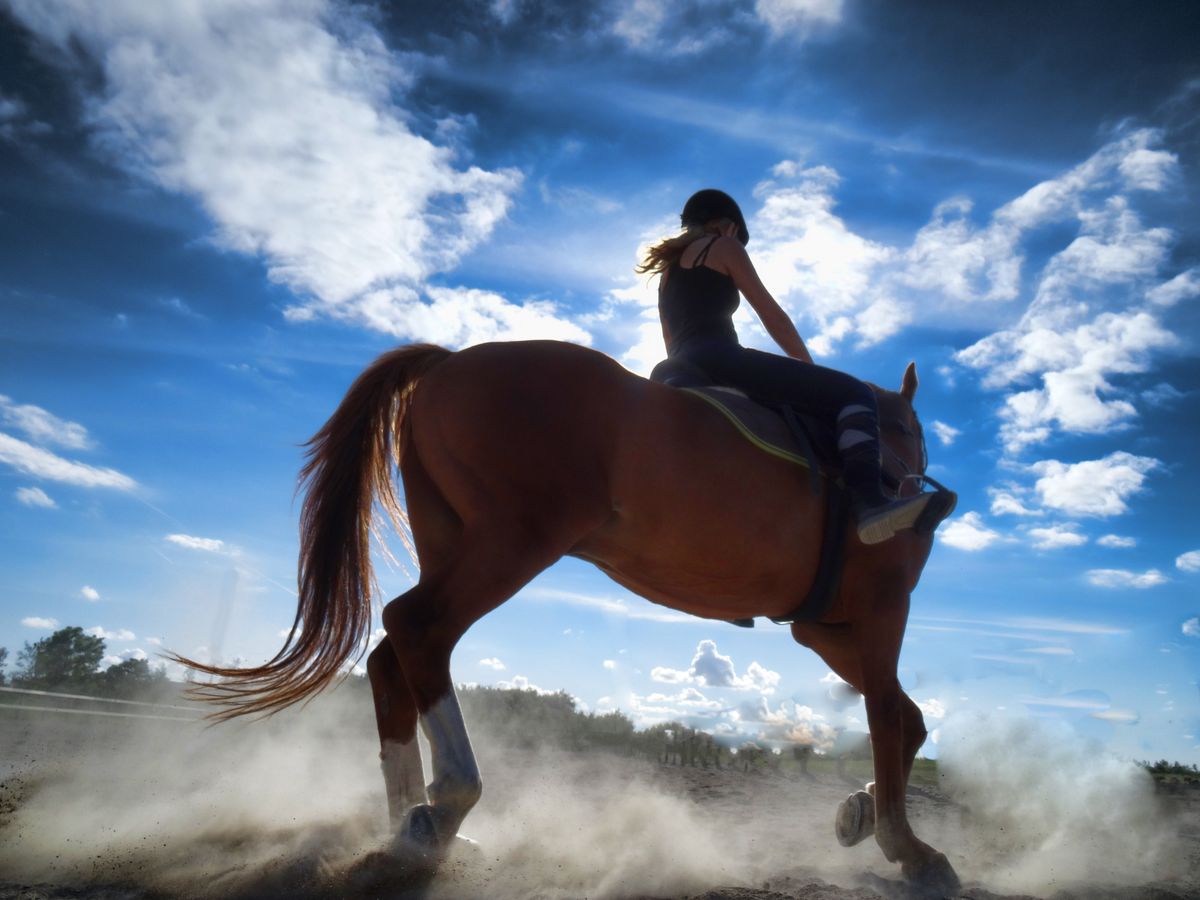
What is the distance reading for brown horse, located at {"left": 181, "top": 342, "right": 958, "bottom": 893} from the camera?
3275mm

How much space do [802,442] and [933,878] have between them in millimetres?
2224

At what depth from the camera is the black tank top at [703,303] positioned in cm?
428

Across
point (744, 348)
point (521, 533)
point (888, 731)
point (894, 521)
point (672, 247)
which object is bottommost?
point (888, 731)

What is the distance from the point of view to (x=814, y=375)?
13.7ft

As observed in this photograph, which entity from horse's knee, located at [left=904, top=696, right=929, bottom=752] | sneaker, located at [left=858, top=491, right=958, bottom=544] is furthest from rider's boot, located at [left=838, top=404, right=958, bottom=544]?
horse's knee, located at [left=904, top=696, right=929, bottom=752]

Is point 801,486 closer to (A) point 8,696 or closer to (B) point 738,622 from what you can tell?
(B) point 738,622

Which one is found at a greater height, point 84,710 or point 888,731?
point 888,731

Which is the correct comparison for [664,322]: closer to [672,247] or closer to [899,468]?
[672,247]

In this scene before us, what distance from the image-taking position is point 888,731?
410 centimetres

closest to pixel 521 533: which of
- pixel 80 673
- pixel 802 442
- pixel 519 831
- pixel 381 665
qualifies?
pixel 381 665

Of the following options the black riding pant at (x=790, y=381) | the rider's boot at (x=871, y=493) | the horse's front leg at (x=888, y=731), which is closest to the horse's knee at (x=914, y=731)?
the horse's front leg at (x=888, y=731)

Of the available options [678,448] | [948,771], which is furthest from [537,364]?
[948,771]

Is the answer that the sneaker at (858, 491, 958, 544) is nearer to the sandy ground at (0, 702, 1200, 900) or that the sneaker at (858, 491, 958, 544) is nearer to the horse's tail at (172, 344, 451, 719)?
the sandy ground at (0, 702, 1200, 900)

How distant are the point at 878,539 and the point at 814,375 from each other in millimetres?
956
